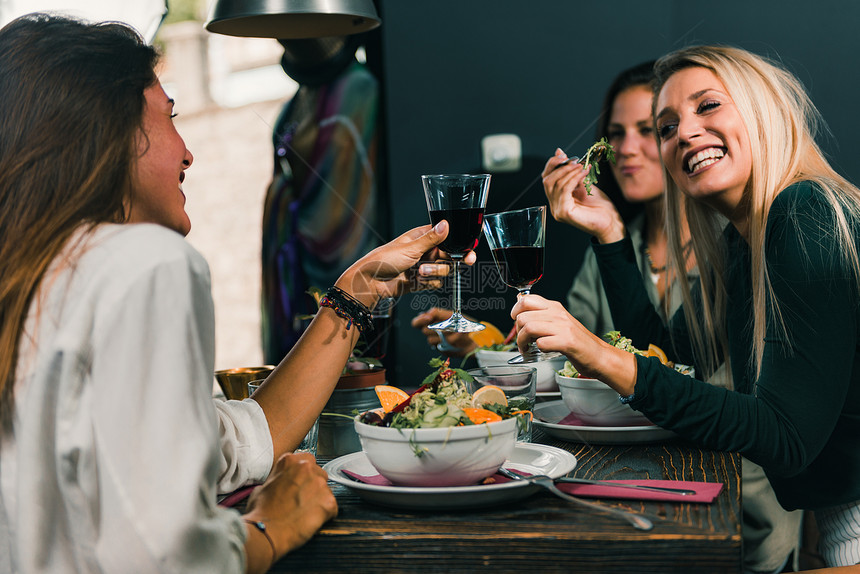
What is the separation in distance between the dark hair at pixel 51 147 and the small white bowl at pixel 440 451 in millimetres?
443

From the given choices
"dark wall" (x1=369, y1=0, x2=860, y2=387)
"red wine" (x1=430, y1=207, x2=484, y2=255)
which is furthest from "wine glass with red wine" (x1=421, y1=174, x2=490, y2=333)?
"dark wall" (x1=369, y1=0, x2=860, y2=387)

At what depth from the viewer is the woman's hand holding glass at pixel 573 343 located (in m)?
1.24

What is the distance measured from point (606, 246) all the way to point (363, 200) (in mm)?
1879

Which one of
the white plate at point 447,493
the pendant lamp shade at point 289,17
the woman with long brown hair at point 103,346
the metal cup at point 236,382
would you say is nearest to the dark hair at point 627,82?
the pendant lamp shade at point 289,17

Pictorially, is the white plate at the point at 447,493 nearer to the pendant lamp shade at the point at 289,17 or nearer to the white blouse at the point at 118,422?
the white blouse at the point at 118,422

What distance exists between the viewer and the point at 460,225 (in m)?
1.48

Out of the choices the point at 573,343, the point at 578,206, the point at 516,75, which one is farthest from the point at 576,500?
the point at 516,75

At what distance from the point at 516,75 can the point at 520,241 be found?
2.02 m

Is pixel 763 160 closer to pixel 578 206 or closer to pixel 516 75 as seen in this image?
pixel 578 206

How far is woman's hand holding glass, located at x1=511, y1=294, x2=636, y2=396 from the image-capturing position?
1243mm

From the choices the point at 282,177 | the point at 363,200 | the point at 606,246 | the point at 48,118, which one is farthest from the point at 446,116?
the point at 48,118

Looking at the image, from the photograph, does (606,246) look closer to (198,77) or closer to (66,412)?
(66,412)

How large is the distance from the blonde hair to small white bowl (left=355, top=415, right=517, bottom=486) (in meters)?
0.65

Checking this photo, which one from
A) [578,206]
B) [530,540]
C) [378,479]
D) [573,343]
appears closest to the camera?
[530,540]
